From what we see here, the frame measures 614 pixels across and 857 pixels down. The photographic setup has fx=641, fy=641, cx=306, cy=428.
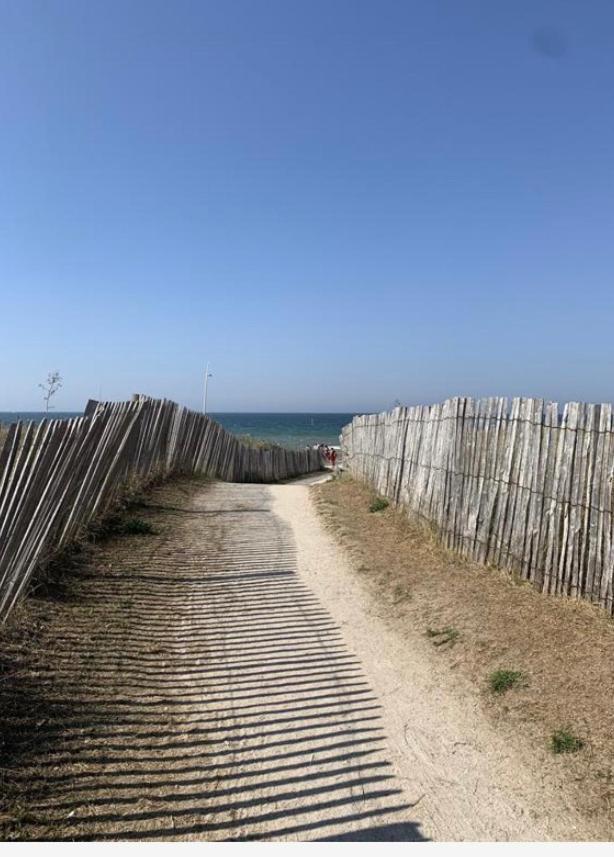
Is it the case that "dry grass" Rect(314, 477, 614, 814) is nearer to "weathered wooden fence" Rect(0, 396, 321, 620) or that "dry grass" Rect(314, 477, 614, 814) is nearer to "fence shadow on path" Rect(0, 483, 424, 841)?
"fence shadow on path" Rect(0, 483, 424, 841)

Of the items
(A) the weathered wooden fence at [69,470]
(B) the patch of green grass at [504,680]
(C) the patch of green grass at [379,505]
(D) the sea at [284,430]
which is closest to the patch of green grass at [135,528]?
(A) the weathered wooden fence at [69,470]

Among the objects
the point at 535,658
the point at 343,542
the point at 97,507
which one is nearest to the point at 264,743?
the point at 535,658

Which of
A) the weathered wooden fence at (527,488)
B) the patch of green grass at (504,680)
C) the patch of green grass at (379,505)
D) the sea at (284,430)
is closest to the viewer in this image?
the patch of green grass at (504,680)

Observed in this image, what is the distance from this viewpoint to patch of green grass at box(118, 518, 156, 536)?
8.50 meters

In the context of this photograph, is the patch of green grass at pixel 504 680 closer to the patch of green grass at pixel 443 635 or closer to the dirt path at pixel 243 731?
the dirt path at pixel 243 731

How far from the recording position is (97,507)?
27.0 feet

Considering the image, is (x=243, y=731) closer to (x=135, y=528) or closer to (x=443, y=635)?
(x=443, y=635)

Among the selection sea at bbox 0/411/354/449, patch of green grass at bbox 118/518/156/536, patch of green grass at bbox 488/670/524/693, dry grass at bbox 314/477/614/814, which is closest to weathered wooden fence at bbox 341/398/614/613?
dry grass at bbox 314/477/614/814

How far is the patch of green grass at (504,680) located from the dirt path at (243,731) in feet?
0.99

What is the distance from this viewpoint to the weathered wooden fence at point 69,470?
4797 millimetres

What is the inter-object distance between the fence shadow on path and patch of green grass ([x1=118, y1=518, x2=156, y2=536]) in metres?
1.65

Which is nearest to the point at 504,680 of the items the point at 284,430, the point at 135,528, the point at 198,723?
the point at 198,723

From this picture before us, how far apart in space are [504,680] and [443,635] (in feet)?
3.51

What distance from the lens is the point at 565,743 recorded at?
145 inches
